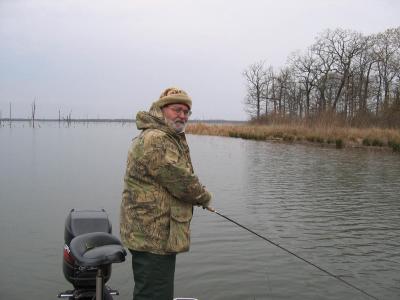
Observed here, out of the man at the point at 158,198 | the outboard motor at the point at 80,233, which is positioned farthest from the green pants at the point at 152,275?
the outboard motor at the point at 80,233

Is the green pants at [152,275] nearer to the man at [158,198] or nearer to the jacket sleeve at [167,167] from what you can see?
the man at [158,198]

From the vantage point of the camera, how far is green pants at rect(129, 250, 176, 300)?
3.14 m

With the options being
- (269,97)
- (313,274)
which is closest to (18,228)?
(313,274)

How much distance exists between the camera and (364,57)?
55.4 meters

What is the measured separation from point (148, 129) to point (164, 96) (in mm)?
264

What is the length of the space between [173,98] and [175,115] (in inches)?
4.7

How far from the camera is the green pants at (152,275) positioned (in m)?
3.14

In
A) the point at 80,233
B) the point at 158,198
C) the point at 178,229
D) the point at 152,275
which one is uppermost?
the point at 158,198

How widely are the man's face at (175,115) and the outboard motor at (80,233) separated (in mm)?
1120

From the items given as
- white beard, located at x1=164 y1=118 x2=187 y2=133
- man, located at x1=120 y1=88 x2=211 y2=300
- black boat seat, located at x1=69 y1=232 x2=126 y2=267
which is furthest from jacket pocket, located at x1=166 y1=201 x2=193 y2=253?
white beard, located at x1=164 y1=118 x2=187 y2=133

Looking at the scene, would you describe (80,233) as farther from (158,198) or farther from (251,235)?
(251,235)

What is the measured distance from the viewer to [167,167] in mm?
3039

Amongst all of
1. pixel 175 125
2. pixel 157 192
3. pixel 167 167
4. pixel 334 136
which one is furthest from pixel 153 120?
pixel 334 136

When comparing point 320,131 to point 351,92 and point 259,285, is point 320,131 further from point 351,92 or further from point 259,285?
point 259,285
